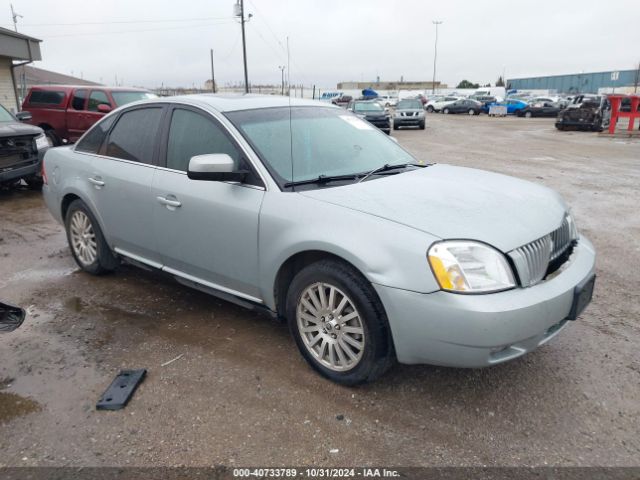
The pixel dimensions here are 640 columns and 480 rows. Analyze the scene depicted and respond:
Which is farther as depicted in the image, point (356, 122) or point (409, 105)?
point (409, 105)

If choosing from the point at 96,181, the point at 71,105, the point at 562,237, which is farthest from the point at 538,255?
the point at 71,105

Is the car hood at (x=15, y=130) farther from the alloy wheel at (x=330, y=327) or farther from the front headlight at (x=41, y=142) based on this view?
the alloy wheel at (x=330, y=327)

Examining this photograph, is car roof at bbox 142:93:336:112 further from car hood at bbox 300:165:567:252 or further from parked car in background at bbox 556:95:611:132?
parked car in background at bbox 556:95:611:132

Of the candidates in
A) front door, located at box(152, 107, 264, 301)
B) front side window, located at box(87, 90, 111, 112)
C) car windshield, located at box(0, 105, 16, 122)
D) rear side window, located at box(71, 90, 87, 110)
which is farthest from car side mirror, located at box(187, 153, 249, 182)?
rear side window, located at box(71, 90, 87, 110)

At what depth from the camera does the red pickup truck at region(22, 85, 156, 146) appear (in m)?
12.0

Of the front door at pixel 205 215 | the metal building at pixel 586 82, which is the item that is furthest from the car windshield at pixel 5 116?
the metal building at pixel 586 82

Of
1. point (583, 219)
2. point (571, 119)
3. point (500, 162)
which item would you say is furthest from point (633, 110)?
point (583, 219)

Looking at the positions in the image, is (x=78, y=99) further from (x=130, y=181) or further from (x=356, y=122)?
(x=356, y=122)

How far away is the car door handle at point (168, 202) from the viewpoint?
3.67 metres

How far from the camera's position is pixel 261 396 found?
2998 mm

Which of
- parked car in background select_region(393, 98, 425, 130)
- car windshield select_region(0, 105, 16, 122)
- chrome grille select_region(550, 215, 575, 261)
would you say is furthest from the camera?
Answer: parked car in background select_region(393, 98, 425, 130)

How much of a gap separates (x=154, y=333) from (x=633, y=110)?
78.3 ft

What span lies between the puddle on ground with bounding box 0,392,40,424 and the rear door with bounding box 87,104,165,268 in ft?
4.50

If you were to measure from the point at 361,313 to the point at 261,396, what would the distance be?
31.8 inches
